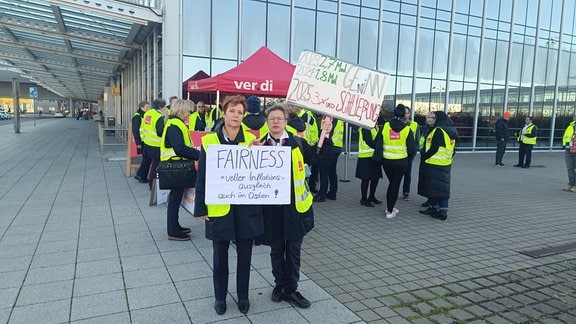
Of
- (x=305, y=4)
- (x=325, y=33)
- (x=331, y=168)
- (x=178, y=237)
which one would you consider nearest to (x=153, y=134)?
→ (x=178, y=237)

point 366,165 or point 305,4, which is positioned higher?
point 305,4

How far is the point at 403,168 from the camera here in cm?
693

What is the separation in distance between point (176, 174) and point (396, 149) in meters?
3.73

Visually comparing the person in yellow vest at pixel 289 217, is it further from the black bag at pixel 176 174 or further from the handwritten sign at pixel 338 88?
the black bag at pixel 176 174

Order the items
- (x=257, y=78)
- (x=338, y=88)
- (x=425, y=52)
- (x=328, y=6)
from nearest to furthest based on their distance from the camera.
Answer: (x=338, y=88), (x=257, y=78), (x=328, y=6), (x=425, y=52)

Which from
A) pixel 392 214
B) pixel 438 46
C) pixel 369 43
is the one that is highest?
pixel 438 46

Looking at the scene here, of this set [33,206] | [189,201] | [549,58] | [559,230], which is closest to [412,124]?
[559,230]

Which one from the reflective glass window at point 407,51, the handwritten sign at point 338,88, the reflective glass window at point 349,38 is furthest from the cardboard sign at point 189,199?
the reflective glass window at point 407,51

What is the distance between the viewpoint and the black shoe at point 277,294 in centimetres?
379

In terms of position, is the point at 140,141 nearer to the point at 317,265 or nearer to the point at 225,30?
the point at 225,30

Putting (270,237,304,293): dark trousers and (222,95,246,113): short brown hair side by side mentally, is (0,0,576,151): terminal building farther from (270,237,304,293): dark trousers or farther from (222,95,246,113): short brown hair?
(270,237,304,293): dark trousers

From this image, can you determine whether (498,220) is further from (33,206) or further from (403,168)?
(33,206)

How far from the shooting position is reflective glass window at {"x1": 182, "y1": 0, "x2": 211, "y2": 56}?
13664mm

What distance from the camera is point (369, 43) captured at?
17266 mm
